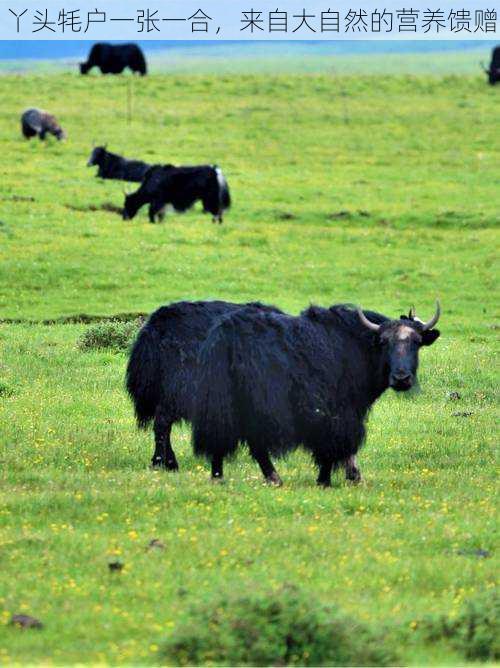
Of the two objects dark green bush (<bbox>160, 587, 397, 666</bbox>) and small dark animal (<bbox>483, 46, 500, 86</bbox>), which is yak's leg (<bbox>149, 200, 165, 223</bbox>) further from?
small dark animal (<bbox>483, 46, 500, 86</bbox>)

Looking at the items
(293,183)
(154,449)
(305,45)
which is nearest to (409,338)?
(154,449)

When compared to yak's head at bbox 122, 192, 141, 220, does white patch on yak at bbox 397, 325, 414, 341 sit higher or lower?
higher

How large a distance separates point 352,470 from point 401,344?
1353mm

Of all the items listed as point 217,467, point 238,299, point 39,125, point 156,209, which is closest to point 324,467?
point 217,467

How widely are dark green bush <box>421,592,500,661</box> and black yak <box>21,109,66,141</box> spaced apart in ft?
Result: 120

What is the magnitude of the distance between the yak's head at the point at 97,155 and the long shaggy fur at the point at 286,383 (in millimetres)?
26589

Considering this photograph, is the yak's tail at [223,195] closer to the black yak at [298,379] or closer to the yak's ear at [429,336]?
the black yak at [298,379]

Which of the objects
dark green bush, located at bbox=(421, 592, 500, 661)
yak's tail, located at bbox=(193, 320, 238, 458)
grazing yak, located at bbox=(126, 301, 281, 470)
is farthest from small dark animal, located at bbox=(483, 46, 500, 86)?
dark green bush, located at bbox=(421, 592, 500, 661)

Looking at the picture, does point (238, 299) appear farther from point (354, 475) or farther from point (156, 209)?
→ point (354, 475)

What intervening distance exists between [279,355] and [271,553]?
3194 mm

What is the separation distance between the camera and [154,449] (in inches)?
579

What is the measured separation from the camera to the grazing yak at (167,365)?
14.2 m

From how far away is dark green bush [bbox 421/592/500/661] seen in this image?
872 cm

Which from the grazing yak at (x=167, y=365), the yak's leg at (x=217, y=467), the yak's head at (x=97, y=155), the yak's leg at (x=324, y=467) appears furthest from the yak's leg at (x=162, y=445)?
the yak's head at (x=97, y=155)
